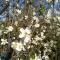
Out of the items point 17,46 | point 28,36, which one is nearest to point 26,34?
point 28,36

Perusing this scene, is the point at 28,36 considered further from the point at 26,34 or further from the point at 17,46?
the point at 17,46

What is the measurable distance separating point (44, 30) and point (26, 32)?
24cm

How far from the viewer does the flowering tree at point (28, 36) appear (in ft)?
7.06

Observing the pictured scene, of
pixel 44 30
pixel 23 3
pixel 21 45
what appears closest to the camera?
pixel 21 45

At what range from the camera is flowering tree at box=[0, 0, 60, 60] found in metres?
2.15

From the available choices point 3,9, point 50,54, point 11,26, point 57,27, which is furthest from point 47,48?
point 3,9

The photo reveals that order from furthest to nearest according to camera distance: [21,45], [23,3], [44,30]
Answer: [23,3]
[44,30]
[21,45]

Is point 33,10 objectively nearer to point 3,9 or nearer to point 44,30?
point 44,30

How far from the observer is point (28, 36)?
215cm

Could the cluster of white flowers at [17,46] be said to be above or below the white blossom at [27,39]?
below

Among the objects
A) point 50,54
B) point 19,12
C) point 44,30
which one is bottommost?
point 50,54

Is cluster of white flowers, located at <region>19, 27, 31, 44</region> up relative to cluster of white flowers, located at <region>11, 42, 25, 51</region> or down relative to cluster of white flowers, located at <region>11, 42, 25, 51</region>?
up

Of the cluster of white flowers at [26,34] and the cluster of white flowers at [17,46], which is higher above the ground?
the cluster of white flowers at [26,34]

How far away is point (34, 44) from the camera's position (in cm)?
221
